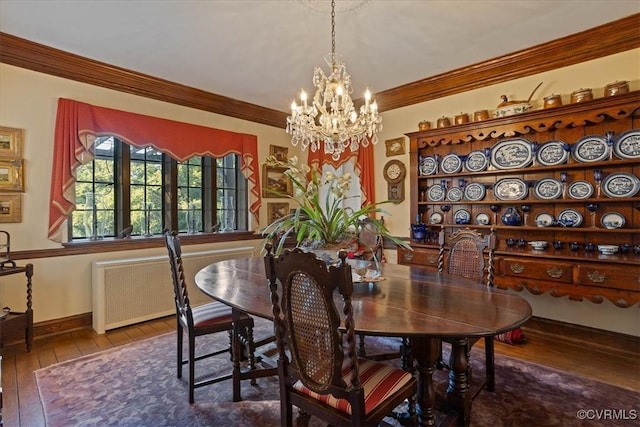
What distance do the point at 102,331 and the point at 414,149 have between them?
151 inches

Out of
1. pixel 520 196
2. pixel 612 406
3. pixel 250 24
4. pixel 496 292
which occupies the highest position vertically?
pixel 250 24

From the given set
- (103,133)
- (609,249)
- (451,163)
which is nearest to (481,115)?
(451,163)

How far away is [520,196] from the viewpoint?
3.33 meters

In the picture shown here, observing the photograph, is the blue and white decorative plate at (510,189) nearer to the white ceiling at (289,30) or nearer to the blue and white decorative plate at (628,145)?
the blue and white decorative plate at (628,145)

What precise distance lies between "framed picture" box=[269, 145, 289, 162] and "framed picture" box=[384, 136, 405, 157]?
1548 mm

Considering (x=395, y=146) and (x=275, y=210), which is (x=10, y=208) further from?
(x=395, y=146)

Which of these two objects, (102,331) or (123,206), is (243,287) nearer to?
(102,331)

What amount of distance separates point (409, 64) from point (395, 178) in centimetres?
139

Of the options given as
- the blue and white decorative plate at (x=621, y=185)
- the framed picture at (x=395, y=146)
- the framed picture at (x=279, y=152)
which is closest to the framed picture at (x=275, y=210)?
the framed picture at (x=279, y=152)

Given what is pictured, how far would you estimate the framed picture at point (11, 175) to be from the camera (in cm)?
286

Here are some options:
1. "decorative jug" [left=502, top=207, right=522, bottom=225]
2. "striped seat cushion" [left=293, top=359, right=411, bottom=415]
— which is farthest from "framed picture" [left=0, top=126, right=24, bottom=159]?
"decorative jug" [left=502, top=207, right=522, bottom=225]

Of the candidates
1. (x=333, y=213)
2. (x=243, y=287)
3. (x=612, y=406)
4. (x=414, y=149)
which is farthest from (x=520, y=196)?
(x=243, y=287)

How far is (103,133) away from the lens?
3.34 metres

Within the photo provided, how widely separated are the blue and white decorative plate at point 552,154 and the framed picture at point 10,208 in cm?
479
